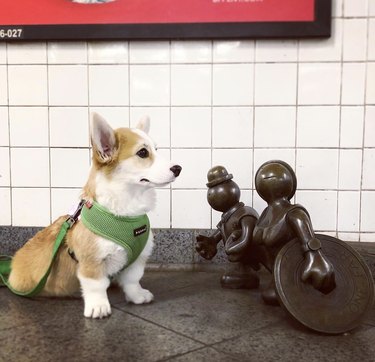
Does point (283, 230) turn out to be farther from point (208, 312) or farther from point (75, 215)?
point (75, 215)

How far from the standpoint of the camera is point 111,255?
151 cm

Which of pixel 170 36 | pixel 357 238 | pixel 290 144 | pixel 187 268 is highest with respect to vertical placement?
pixel 170 36

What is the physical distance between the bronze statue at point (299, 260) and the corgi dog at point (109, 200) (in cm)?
36

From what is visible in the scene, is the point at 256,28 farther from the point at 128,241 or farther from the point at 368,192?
the point at 128,241

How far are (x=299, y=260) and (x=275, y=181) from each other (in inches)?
11.2

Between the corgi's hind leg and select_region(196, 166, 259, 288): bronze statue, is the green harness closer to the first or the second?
the corgi's hind leg

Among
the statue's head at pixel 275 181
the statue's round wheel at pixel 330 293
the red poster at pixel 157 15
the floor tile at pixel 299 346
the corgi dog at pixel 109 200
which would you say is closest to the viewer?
the floor tile at pixel 299 346

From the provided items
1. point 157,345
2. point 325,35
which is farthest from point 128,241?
point 325,35

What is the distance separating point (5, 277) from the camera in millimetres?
1900

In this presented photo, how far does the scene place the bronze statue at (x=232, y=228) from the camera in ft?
5.50

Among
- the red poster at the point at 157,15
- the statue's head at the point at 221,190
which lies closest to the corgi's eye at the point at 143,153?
the statue's head at the point at 221,190

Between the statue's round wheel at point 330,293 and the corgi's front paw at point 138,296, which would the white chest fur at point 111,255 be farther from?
the statue's round wheel at point 330,293

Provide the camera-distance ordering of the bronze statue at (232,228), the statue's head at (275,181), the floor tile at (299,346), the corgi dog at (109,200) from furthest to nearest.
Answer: the bronze statue at (232,228)
the statue's head at (275,181)
the corgi dog at (109,200)
the floor tile at (299,346)

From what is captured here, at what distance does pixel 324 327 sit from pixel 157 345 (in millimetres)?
504
